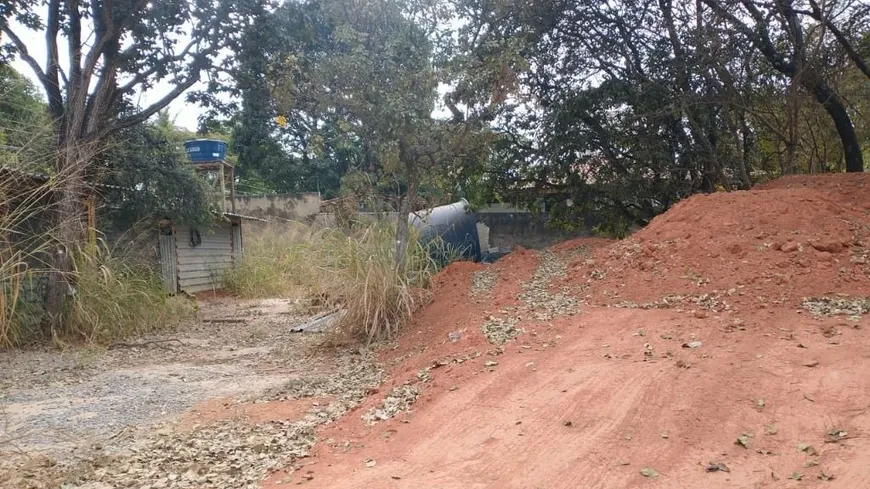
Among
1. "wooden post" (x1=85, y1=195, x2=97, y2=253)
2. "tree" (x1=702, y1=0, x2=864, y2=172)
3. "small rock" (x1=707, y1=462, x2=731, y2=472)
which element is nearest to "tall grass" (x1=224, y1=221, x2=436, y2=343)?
"wooden post" (x1=85, y1=195, x2=97, y2=253)

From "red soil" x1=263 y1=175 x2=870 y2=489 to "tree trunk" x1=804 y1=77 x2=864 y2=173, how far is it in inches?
132

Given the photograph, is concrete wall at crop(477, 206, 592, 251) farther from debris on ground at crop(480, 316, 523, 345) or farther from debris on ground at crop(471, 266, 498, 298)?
debris on ground at crop(480, 316, 523, 345)

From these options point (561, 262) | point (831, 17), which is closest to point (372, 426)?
point (561, 262)

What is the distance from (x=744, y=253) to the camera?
5281 mm

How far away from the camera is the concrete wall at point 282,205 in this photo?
→ 17266 millimetres

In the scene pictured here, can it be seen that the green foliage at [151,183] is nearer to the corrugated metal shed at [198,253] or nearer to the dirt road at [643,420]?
the corrugated metal shed at [198,253]

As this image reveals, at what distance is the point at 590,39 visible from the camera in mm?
9648

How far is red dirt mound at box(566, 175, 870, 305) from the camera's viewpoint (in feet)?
15.8

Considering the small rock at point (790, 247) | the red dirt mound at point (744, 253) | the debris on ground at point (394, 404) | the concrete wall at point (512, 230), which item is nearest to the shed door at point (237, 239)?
the concrete wall at point (512, 230)

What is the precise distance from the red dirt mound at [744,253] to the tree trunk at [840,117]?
2599 mm

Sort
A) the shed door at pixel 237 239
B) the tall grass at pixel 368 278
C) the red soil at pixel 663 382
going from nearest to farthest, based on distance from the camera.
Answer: the red soil at pixel 663 382 < the tall grass at pixel 368 278 < the shed door at pixel 237 239

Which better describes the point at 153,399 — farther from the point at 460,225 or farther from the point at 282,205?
the point at 282,205

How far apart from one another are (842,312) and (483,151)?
12.1 ft

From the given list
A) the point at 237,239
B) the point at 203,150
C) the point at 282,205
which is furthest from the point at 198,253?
the point at 282,205
